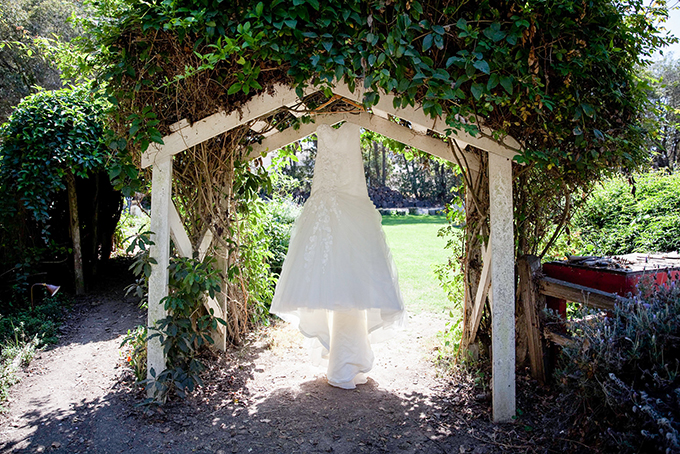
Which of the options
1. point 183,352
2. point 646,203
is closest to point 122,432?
point 183,352

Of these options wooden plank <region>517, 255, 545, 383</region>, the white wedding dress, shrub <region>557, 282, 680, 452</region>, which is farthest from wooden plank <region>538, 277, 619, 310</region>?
the white wedding dress

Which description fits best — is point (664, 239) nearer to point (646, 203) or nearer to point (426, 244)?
point (646, 203)

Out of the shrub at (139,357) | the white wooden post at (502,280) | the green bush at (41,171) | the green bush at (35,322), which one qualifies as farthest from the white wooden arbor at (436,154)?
the green bush at (35,322)

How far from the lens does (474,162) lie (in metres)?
3.38

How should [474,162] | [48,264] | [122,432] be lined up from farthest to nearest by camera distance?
[48,264]
[474,162]
[122,432]

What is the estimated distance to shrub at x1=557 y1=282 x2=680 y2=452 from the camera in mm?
1630

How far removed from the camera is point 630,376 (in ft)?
6.18

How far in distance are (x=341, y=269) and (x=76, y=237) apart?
4.64 metres

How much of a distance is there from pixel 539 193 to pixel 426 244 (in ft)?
25.2

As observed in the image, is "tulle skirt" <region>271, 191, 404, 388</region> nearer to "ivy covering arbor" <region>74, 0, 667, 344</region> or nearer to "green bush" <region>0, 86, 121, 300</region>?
"ivy covering arbor" <region>74, 0, 667, 344</region>

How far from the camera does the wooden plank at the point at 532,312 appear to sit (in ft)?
10.2

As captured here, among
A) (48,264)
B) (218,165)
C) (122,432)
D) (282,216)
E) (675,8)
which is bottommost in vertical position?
(122,432)

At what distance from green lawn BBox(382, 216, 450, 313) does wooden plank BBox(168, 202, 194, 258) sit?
2282 millimetres

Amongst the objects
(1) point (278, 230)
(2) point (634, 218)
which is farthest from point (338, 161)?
(2) point (634, 218)
